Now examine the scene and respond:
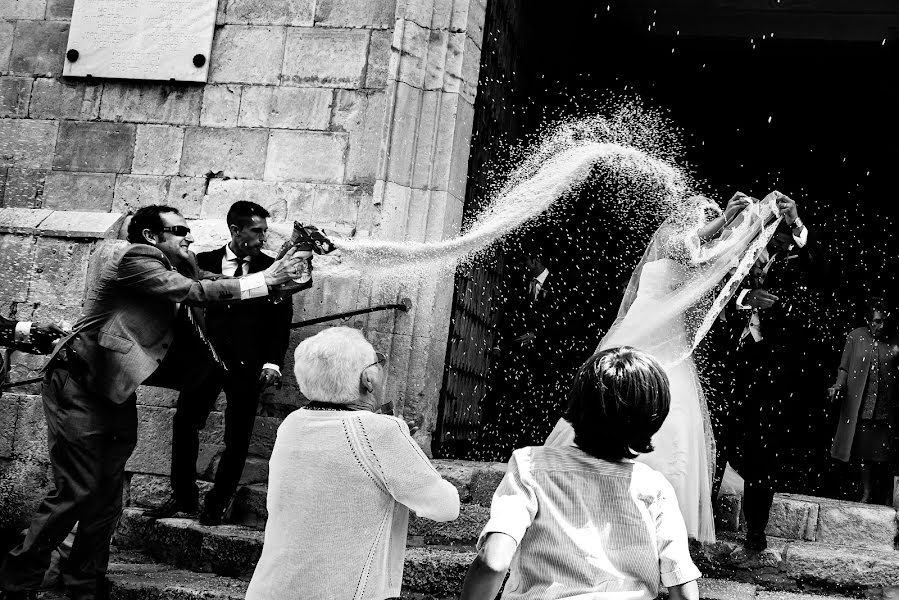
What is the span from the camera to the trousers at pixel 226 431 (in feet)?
18.3

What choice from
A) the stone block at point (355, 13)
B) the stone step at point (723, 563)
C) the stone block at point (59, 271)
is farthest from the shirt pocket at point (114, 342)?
the stone block at point (355, 13)

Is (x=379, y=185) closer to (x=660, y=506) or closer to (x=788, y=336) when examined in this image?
(x=788, y=336)

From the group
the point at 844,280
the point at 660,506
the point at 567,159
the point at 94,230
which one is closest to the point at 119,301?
the point at 94,230

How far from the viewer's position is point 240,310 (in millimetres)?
5855

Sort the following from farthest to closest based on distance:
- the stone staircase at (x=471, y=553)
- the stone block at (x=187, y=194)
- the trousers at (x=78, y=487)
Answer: the stone block at (x=187, y=194), the stone staircase at (x=471, y=553), the trousers at (x=78, y=487)

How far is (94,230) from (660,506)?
5406 mm

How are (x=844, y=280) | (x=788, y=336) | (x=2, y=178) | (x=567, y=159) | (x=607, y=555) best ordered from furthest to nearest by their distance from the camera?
1. (x=844, y=280)
2. (x=567, y=159)
3. (x=2, y=178)
4. (x=788, y=336)
5. (x=607, y=555)

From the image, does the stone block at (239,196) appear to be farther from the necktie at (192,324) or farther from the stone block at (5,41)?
the stone block at (5,41)

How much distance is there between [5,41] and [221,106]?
190cm

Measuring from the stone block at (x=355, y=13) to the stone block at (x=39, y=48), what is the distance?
2030 millimetres

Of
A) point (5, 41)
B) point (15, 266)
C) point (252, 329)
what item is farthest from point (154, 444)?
point (5, 41)

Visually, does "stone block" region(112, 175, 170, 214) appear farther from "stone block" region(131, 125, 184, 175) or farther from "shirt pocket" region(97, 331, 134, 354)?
"shirt pocket" region(97, 331, 134, 354)

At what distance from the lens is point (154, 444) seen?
6676 mm

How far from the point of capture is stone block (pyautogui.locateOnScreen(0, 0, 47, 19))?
7.55m
